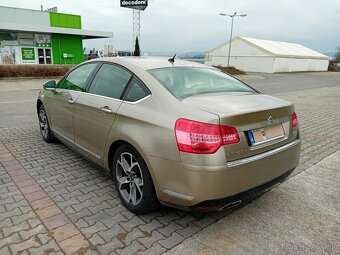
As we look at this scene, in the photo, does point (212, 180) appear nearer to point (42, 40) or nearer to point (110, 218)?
point (110, 218)

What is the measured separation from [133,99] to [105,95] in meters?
0.55

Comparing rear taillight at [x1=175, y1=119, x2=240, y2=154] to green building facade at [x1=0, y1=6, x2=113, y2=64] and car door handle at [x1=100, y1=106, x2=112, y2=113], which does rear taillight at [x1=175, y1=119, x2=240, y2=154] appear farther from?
green building facade at [x1=0, y1=6, x2=113, y2=64]

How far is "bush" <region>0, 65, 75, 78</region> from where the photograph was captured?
19.1m

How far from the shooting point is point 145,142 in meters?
2.68

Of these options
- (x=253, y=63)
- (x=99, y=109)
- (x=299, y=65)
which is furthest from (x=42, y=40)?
(x=299, y=65)

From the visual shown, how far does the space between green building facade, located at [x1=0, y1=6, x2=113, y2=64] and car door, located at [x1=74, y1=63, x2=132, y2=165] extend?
2653cm

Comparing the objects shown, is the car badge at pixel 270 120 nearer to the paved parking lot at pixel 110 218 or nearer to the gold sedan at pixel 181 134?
the gold sedan at pixel 181 134

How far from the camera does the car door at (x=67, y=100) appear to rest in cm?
400

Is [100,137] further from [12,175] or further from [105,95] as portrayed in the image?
[12,175]

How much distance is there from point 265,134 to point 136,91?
1.32 meters

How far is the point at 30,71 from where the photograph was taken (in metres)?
19.8

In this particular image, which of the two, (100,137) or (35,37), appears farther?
(35,37)

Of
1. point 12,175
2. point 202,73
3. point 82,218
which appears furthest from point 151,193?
point 12,175

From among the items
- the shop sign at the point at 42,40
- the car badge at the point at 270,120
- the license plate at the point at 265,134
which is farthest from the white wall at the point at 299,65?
the car badge at the point at 270,120
